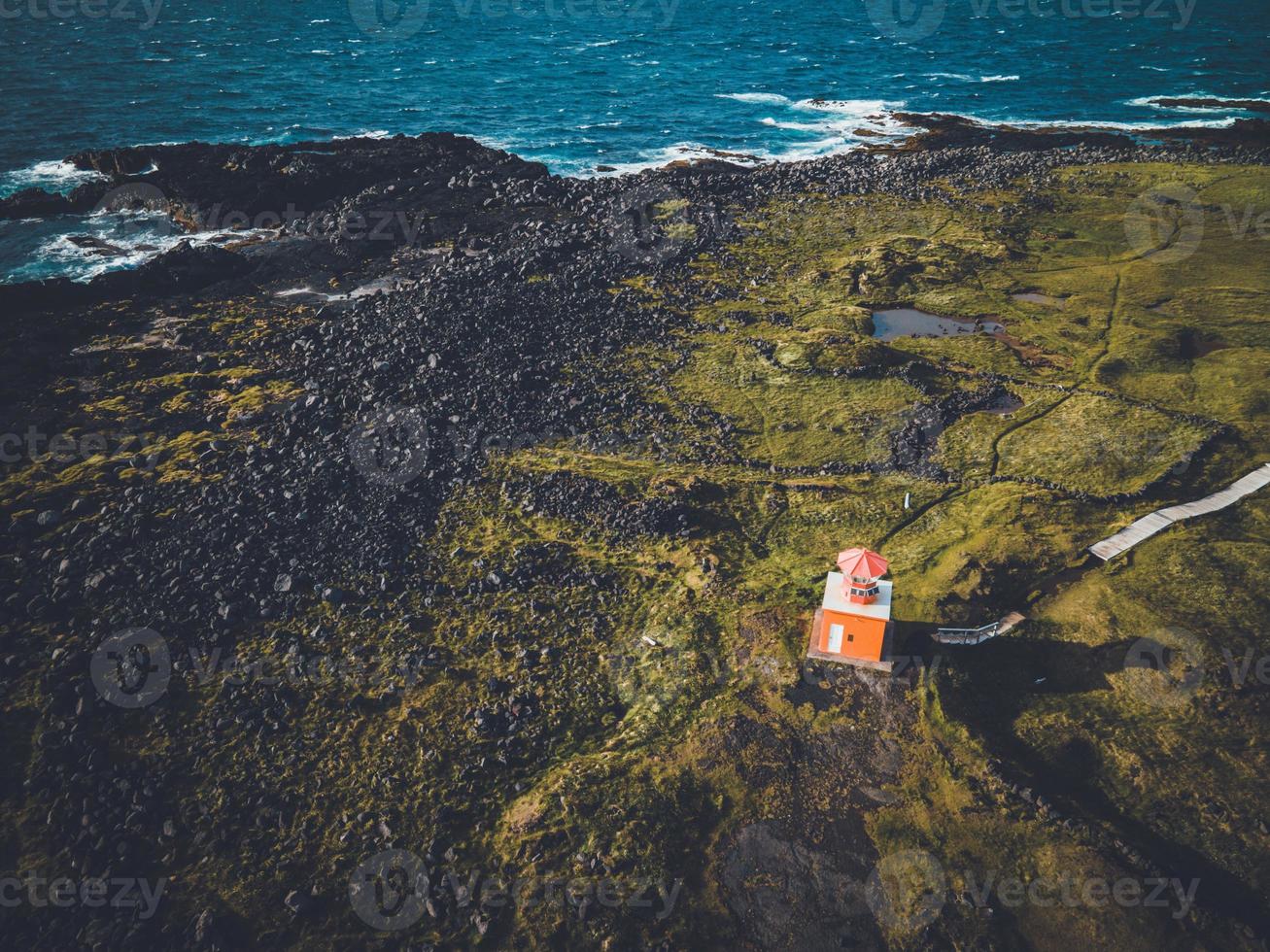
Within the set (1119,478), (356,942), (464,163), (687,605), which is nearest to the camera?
(356,942)

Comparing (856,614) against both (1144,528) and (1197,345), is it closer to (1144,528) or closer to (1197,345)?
(1144,528)

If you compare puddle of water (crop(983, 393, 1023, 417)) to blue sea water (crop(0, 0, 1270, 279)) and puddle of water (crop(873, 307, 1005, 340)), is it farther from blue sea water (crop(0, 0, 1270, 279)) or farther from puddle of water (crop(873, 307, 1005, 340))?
blue sea water (crop(0, 0, 1270, 279))

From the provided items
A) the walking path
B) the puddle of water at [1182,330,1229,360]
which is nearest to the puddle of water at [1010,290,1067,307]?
the puddle of water at [1182,330,1229,360]

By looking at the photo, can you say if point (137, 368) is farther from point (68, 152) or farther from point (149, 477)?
point (68, 152)

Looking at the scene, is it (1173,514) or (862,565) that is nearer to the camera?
(862,565)

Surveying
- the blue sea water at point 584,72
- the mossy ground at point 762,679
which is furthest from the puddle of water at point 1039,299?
the blue sea water at point 584,72

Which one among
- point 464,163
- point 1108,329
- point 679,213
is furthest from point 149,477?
point 1108,329

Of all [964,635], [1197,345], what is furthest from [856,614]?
[1197,345]
